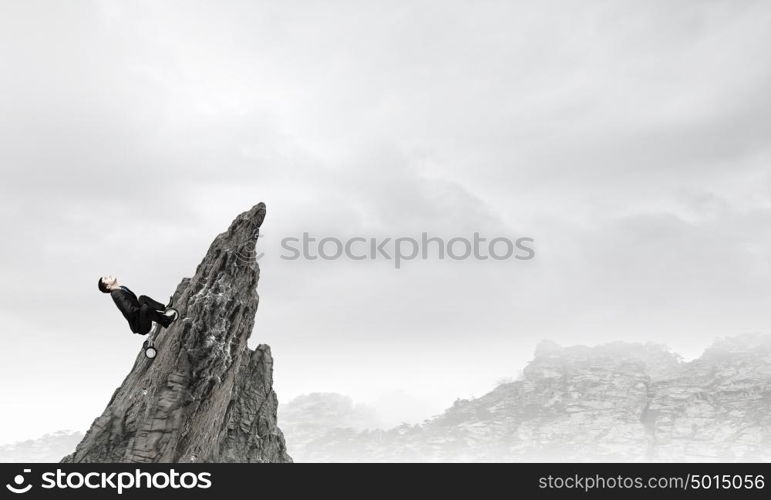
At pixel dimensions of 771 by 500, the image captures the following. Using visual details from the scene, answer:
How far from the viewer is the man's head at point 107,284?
21014 millimetres

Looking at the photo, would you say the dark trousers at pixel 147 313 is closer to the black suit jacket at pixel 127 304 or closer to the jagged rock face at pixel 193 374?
the black suit jacket at pixel 127 304

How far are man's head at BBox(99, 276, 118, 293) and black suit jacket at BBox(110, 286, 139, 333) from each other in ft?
0.52

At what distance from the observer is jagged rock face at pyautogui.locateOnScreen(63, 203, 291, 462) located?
89.5 ft

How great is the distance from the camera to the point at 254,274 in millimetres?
32094
